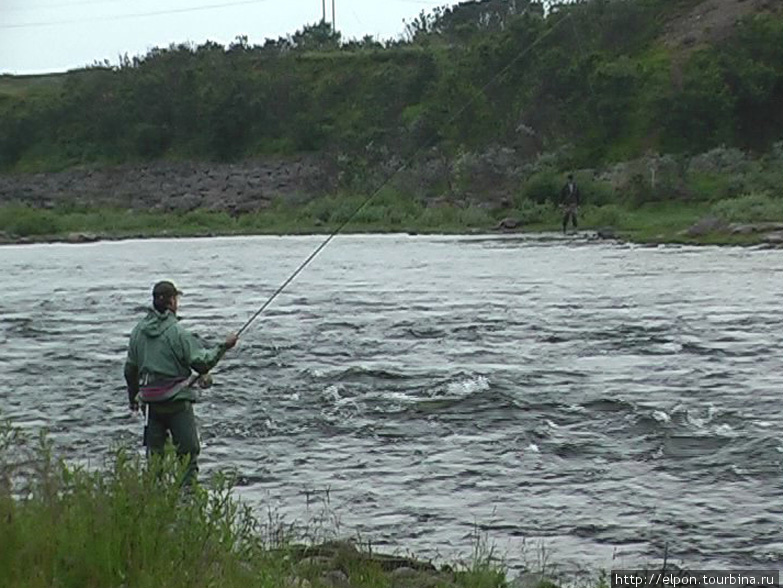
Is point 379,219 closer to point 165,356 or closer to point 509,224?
point 509,224

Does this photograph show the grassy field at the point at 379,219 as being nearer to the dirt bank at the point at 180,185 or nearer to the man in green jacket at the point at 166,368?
the dirt bank at the point at 180,185

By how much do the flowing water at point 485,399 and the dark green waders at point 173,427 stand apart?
41.2 inches

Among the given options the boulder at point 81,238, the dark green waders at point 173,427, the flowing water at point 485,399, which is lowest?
the flowing water at point 485,399

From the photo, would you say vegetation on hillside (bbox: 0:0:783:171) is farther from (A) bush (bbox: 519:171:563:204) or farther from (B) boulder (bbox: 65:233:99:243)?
(B) boulder (bbox: 65:233:99:243)

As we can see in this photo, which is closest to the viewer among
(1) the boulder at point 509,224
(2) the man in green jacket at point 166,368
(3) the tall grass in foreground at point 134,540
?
(3) the tall grass in foreground at point 134,540

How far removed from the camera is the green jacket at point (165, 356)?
31.5ft

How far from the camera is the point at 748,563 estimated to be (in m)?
8.84

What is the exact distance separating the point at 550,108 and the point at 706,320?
46237 millimetres

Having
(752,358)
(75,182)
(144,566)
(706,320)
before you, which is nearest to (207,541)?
(144,566)

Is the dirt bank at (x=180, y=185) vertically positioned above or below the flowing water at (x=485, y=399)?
above

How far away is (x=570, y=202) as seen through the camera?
1720 inches

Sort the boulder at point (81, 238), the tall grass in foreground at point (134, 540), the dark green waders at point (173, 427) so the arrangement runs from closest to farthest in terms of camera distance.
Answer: the tall grass in foreground at point (134, 540) → the dark green waders at point (173, 427) → the boulder at point (81, 238)

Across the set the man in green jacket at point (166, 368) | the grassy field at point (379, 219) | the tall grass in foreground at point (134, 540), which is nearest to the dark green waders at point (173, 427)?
the man in green jacket at point (166, 368)

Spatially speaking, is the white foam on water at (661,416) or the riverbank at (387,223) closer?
the white foam on water at (661,416)
